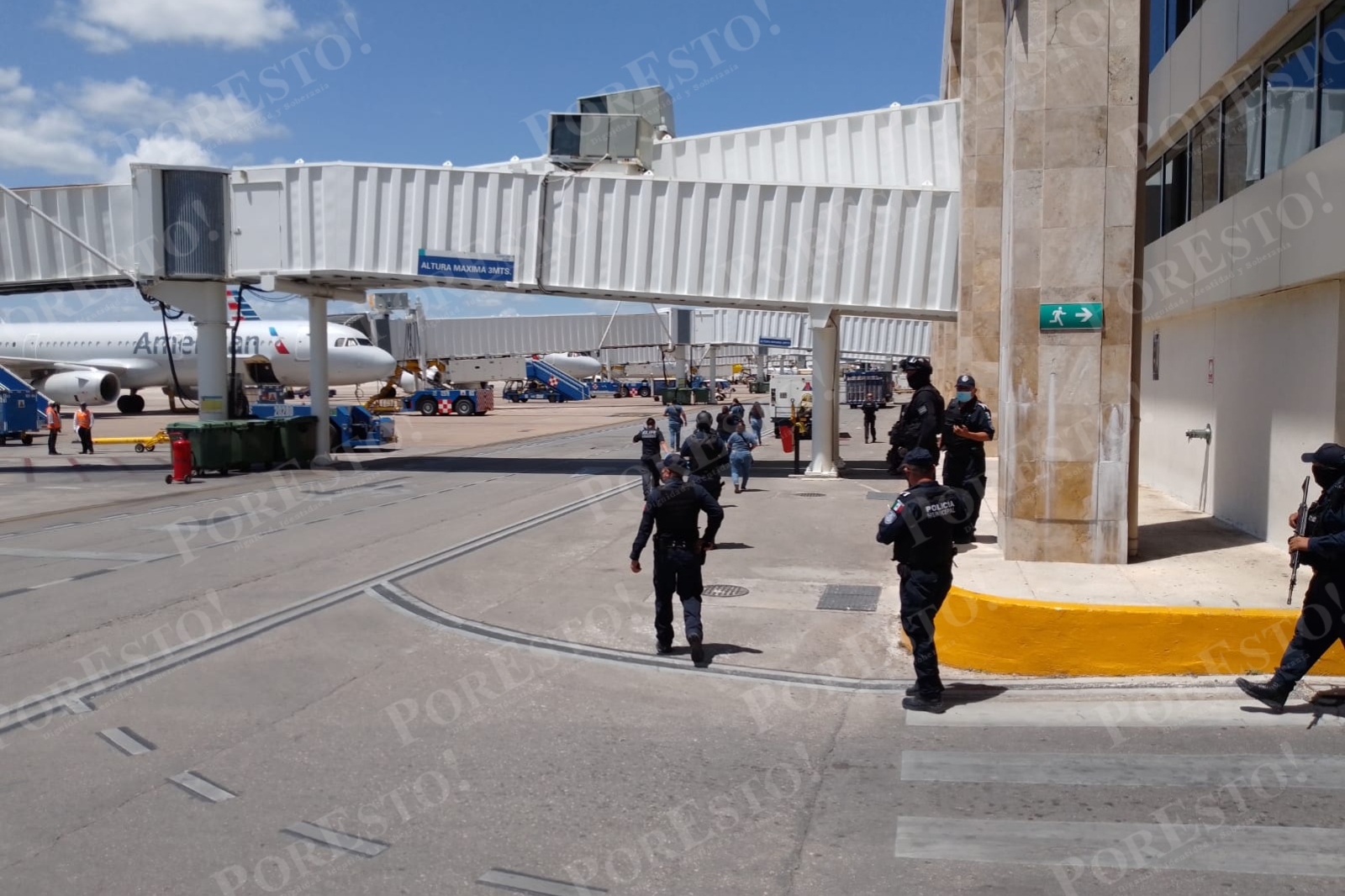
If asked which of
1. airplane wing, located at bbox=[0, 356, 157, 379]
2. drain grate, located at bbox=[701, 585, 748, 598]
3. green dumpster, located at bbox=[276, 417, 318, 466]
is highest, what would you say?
airplane wing, located at bbox=[0, 356, 157, 379]

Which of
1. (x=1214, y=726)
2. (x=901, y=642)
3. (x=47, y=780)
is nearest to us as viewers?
(x=47, y=780)

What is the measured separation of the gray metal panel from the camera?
25.2m

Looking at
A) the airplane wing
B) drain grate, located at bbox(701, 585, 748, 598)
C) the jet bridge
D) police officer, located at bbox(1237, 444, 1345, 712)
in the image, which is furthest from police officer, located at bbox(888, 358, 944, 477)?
the airplane wing

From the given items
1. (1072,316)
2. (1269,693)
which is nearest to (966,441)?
(1072,316)

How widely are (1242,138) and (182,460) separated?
20.2 m

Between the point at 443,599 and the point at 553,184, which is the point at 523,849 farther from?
the point at 553,184

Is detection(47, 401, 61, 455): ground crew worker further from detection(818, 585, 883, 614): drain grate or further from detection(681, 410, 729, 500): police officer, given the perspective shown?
detection(818, 585, 883, 614): drain grate

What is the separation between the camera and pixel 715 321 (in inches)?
3253

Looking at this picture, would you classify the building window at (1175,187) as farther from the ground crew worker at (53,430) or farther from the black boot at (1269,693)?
the ground crew worker at (53,430)

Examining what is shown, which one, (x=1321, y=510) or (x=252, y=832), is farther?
(x=1321, y=510)

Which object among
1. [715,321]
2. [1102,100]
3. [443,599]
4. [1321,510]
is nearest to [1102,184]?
[1102,100]

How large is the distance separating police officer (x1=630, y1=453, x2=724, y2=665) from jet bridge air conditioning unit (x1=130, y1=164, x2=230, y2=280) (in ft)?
65.7

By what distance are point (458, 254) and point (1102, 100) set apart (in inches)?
644

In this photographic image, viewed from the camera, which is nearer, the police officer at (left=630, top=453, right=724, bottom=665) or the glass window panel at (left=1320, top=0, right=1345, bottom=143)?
the police officer at (left=630, top=453, right=724, bottom=665)
